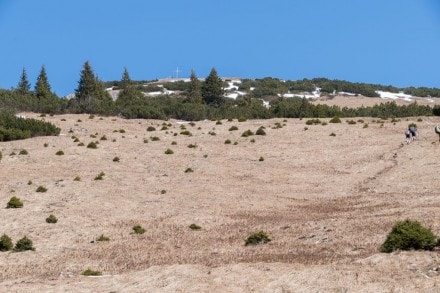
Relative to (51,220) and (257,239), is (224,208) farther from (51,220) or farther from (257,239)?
(257,239)

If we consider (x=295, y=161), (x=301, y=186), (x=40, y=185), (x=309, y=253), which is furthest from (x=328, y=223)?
(x=295, y=161)

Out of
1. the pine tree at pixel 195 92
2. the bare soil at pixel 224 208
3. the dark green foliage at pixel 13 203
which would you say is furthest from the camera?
the pine tree at pixel 195 92

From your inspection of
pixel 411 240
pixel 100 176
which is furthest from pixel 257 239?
pixel 100 176

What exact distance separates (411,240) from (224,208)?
18606 mm

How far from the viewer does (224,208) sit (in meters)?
37.4

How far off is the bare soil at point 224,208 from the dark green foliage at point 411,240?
1.80 ft

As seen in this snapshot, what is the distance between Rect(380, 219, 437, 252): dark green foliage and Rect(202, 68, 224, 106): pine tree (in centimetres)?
11543

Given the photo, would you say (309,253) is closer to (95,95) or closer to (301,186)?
(301,186)

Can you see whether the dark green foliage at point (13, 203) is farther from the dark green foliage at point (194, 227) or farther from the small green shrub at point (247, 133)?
the small green shrub at point (247, 133)

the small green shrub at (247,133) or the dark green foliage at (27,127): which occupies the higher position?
the dark green foliage at (27,127)

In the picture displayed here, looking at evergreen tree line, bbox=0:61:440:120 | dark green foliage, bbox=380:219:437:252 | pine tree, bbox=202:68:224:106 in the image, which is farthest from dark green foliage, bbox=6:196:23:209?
pine tree, bbox=202:68:224:106

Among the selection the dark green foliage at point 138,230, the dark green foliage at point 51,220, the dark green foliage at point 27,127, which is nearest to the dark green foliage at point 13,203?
the dark green foliage at point 51,220

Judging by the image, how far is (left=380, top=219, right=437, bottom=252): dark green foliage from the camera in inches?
774

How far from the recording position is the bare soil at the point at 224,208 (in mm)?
19280
